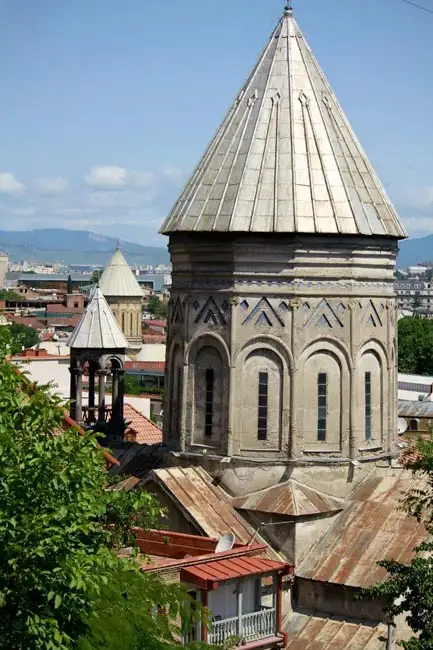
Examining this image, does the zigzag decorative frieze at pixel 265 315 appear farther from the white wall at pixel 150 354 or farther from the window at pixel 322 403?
the white wall at pixel 150 354

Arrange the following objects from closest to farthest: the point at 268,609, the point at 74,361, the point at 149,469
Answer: the point at 268,609 < the point at 149,469 < the point at 74,361

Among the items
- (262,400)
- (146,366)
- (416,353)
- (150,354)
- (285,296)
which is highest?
(285,296)

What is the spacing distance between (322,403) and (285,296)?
193 centimetres

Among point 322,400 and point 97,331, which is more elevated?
point 97,331

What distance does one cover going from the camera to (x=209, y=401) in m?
21.2

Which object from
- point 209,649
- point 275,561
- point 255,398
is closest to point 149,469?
point 255,398

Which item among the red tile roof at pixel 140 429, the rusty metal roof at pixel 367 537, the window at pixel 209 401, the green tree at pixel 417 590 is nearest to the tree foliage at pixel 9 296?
the red tile roof at pixel 140 429

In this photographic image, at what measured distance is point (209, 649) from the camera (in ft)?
43.8

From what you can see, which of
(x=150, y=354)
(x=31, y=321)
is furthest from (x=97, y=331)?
(x=31, y=321)

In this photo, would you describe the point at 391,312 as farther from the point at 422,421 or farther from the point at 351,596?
the point at 422,421

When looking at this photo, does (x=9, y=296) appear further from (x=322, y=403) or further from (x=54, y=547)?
(x=54, y=547)

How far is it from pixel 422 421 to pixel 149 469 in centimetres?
2612

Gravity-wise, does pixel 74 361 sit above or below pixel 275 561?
above

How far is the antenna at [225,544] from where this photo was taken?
1823cm
